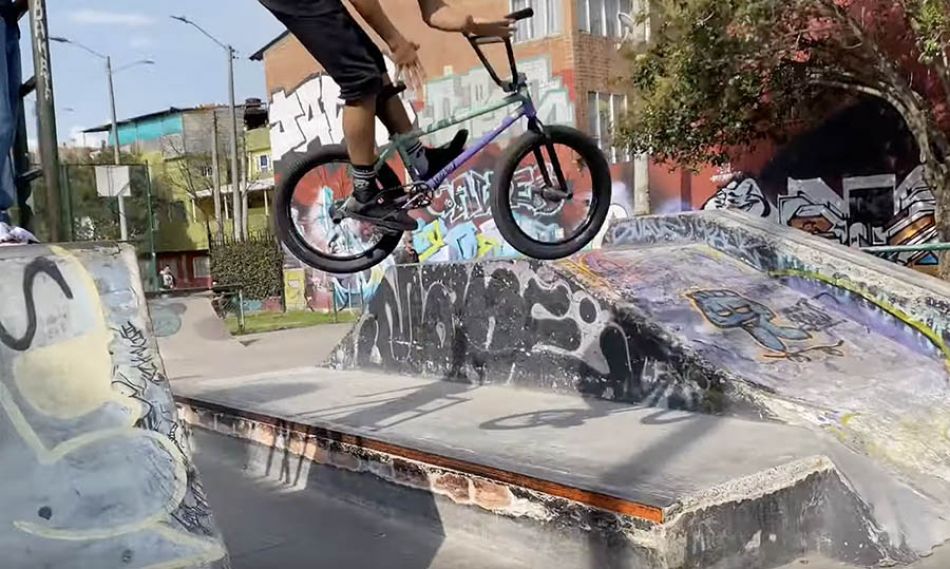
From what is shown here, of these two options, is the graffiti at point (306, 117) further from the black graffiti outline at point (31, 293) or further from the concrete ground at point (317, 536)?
the black graffiti outline at point (31, 293)

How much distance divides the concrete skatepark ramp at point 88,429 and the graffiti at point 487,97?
1796 cm

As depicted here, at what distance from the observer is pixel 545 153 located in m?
5.09

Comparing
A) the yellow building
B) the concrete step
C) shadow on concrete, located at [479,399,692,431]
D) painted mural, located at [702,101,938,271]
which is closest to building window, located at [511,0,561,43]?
painted mural, located at [702,101,938,271]

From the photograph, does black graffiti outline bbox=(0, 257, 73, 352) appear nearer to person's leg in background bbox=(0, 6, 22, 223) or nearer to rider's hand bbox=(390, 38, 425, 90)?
person's leg in background bbox=(0, 6, 22, 223)

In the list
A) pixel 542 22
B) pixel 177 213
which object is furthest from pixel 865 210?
pixel 177 213

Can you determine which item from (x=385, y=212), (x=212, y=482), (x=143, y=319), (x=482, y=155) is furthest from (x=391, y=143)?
(x=482, y=155)

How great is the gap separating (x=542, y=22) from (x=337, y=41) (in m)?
20.4

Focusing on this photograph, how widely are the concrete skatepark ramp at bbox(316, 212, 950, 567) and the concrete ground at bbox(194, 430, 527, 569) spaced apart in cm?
212

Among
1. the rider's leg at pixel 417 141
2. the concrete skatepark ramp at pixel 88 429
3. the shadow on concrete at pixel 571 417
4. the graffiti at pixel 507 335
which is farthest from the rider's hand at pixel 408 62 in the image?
the graffiti at pixel 507 335

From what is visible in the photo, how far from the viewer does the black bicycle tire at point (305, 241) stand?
4.95 meters

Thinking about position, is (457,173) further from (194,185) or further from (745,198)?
(194,185)

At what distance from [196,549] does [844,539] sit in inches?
155

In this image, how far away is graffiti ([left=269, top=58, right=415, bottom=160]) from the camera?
29906 millimetres

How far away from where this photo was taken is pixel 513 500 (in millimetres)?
5641
